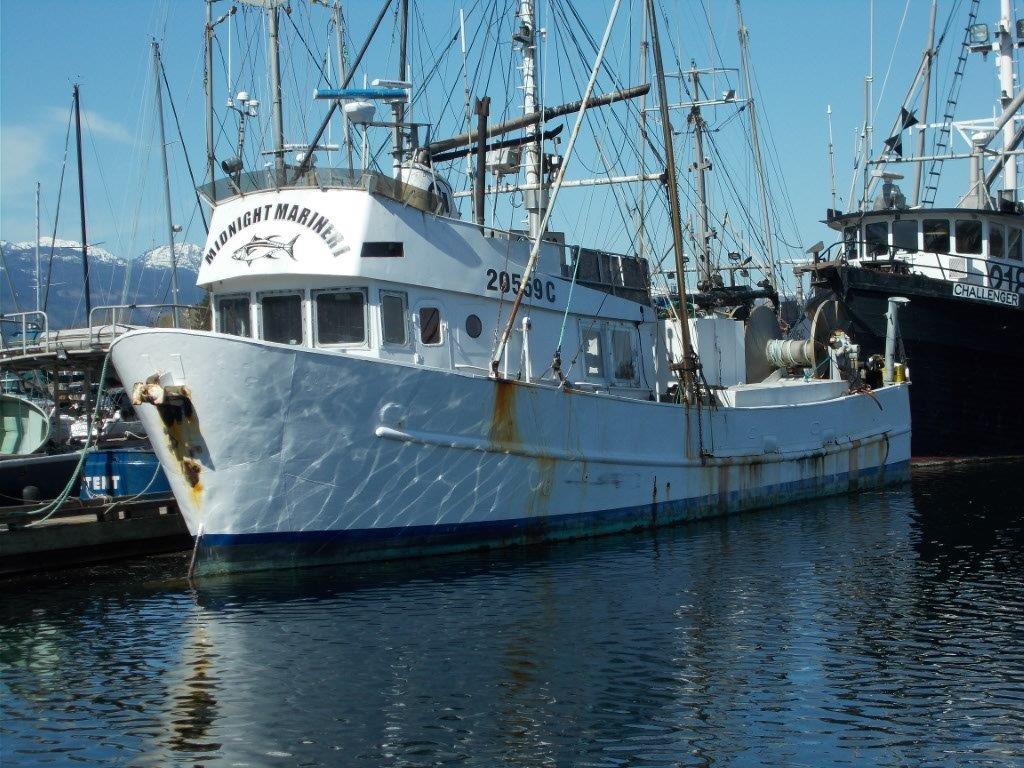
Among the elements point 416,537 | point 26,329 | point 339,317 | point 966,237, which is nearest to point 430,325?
point 339,317

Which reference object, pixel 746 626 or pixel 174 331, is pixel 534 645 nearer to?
pixel 746 626

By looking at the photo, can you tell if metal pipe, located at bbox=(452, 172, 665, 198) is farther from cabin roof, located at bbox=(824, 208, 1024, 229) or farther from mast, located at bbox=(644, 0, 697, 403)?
cabin roof, located at bbox=(824, 208, 1024, 229)

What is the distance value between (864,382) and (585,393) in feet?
32.6

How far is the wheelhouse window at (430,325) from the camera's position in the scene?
49.8 ft

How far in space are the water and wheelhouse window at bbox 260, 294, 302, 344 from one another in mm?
3203

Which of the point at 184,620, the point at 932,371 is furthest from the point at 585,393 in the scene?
the point at 932,371

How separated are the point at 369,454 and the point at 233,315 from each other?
10.8 feet

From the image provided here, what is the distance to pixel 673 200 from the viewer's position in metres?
Result: 17.6

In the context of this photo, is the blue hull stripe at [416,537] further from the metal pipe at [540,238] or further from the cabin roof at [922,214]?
the cabin roof at [922,214]

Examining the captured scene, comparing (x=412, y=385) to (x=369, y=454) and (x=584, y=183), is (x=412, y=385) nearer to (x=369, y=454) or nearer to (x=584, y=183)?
(x=369, y=454)

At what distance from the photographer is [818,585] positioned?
13281 millimetres

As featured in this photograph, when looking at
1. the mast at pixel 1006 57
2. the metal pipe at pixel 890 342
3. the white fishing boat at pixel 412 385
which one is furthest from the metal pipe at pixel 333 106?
the mast at pixel 1006 57

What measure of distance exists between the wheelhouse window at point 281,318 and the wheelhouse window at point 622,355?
539 centimetres

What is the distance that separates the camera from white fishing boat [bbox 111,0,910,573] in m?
13.0
